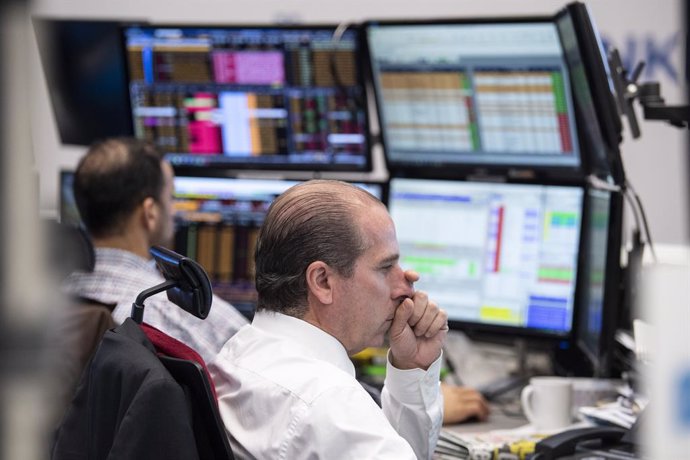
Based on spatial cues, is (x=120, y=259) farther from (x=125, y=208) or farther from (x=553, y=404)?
(x=553, y=404)

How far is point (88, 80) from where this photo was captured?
275cm

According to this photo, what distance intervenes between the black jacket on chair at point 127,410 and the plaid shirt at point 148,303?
0.53 m

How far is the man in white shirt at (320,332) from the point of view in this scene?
115 centimetres

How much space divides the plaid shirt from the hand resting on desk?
18.5 inches

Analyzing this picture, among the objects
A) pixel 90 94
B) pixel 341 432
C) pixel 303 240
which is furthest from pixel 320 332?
pixel 90 94

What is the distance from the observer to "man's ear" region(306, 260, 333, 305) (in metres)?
1.34

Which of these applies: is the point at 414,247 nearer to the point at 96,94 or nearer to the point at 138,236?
the point at 138,236

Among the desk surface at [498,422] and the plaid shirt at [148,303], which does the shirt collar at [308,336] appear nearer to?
the plaid shirt at [148,303]

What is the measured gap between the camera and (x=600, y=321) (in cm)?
197

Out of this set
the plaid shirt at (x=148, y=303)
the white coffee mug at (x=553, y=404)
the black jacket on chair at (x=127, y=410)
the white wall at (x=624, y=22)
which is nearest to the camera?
the black jacket on chair at (x=127, y=410)

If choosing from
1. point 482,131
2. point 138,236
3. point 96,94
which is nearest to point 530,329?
point 482,131

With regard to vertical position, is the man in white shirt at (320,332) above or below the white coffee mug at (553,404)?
above

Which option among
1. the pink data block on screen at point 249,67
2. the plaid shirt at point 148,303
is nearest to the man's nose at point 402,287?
the plaid shirt at point 148,303

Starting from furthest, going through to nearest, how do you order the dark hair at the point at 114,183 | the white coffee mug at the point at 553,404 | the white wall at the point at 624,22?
the white wall at the point at 624,22 < the dark hair at the point at 114,183 < the white coffee mug at the point at 553,404
